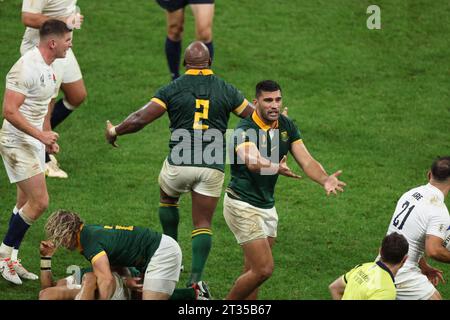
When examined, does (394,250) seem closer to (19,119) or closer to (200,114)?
(200,114)

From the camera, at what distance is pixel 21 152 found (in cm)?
1024

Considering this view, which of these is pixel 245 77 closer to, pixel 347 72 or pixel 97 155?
pixel 347 72

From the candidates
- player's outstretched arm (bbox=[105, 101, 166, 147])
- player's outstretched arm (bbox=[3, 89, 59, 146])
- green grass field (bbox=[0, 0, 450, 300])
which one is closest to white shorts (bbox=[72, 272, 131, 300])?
green grass field (bbox=[0, 0, 450, 300])

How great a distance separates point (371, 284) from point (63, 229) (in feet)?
8.82

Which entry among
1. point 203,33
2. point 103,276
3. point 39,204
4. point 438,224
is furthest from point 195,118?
point 203,33

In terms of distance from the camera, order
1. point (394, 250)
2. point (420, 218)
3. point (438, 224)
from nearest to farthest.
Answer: point (394, 250) < point (438, 224) < point (420, 218)

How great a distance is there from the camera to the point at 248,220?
9453 millimetres

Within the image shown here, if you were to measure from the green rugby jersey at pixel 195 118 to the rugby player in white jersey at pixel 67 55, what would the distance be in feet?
7.22

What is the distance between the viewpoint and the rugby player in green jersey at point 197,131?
1011cm

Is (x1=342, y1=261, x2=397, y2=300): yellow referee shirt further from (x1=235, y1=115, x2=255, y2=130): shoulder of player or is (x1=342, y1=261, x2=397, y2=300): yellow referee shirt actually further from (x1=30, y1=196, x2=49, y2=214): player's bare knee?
(x1=30, y1=196, x2=49, y2=214): player's bare knee

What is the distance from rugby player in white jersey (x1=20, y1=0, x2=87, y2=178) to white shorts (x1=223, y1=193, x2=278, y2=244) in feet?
11.0

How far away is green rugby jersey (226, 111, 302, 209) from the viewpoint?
9500 millimetres

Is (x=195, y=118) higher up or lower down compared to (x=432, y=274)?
higher up

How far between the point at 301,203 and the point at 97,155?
9.73 feet
